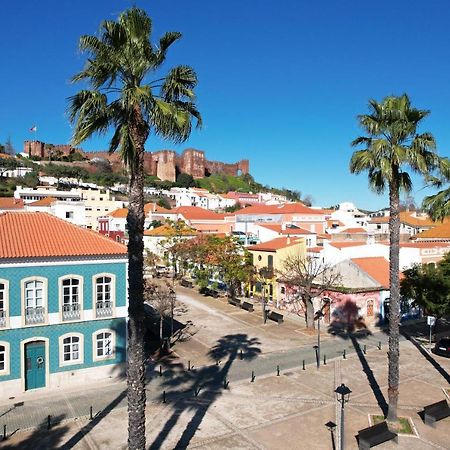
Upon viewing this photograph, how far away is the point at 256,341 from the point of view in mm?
28969

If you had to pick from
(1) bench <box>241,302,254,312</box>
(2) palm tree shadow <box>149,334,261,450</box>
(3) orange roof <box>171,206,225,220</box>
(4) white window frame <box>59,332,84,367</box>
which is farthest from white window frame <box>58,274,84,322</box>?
(3) orange roof <box>171,206,225,220</box>

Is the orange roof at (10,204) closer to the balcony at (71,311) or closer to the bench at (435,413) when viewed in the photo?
the balcony at (71,311)

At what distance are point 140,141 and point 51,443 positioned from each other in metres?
11.1

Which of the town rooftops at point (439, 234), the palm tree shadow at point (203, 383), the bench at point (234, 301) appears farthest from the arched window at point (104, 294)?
the town rooftops at point (439, 234)

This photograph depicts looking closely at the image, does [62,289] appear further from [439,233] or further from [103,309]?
[439,233]

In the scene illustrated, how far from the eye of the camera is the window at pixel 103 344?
69.6 feet

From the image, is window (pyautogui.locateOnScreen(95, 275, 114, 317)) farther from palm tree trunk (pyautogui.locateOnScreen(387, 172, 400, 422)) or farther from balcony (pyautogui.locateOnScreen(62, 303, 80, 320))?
palm tree trunk (pyautogui.locateOnScreen(387, 172, 400, 422))

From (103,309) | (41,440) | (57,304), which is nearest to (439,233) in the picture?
(103,309)

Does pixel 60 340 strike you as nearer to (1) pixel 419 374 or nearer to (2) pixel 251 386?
(2) pixel 251 386

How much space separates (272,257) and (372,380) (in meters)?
19.8

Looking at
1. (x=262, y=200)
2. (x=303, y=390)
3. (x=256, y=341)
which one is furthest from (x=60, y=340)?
(x=262, y=200)

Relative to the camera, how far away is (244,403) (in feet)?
62.0

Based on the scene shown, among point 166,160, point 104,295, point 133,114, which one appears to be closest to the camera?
point 133,114

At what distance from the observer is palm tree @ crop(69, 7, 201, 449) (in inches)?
403
